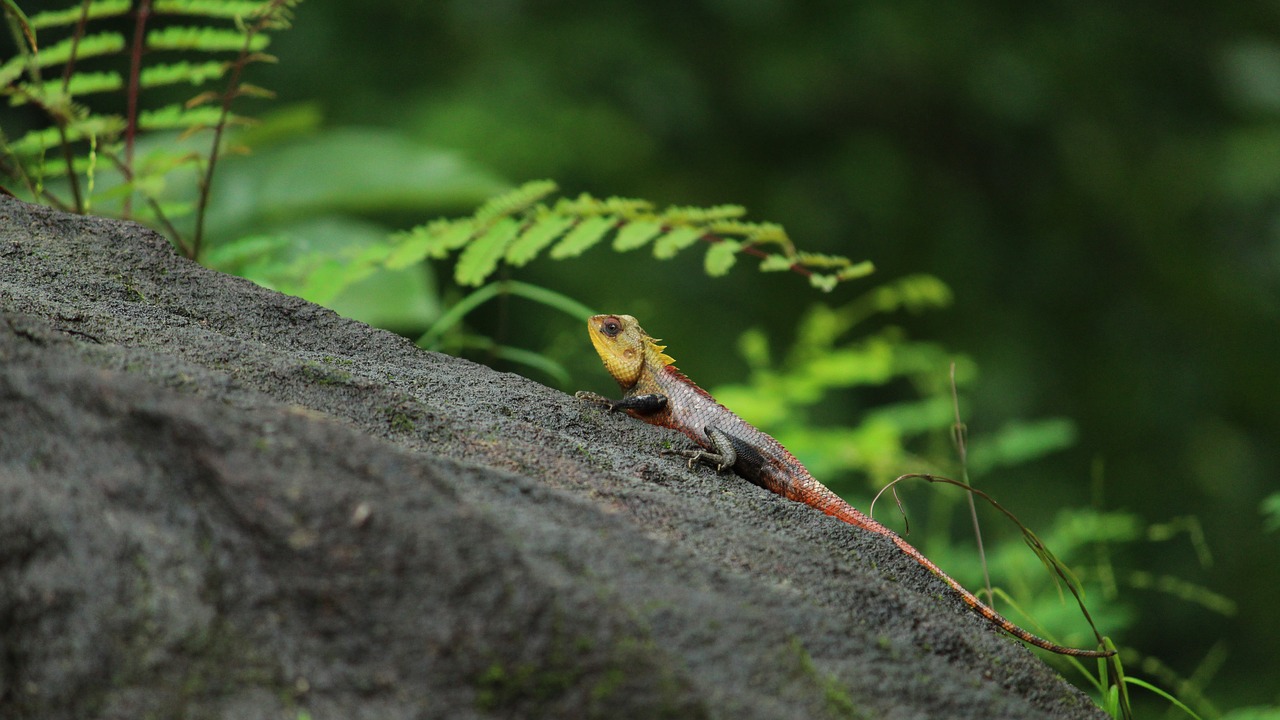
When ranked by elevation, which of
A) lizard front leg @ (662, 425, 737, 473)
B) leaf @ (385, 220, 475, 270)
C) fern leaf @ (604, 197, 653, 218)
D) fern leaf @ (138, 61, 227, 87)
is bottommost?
lizard front leg @ (662, 425, 737, 473)

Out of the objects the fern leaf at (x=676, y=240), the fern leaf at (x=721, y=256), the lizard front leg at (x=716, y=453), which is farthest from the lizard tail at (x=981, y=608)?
the fern leaf at (x=676, y=240)

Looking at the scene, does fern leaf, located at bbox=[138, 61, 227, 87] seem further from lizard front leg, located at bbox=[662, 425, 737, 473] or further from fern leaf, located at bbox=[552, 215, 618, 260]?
lizard front leg, located at bbox=[662, 425, 737, 473]

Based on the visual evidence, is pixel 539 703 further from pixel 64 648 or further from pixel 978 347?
pixel 978 347

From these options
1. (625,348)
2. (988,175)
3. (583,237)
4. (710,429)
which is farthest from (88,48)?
(988,175)

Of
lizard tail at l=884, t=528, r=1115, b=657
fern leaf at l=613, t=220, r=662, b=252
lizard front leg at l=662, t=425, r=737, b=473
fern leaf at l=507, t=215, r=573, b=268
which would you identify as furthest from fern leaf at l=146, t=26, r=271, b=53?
lizard tail at l=884, t=528, r=1115, b=657

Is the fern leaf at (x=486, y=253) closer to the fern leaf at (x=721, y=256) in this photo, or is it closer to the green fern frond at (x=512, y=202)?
the green fern frond at (x=512, y=202)

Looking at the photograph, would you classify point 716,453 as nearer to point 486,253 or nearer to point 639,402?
point 639,402
